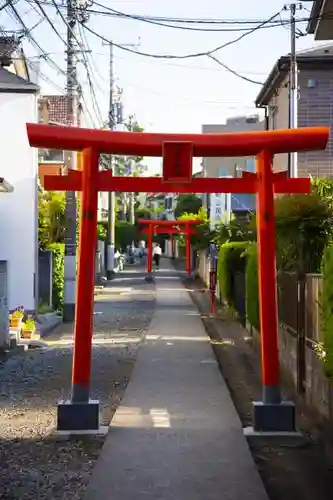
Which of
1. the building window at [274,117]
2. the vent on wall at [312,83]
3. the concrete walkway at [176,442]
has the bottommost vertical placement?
the concrete walkway at [176,442]

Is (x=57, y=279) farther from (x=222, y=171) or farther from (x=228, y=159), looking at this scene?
(x=228, y=159)

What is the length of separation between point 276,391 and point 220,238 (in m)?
17.2

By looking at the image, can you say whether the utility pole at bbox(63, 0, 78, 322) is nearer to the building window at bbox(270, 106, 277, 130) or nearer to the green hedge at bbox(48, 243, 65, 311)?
the green hedge at bbox(48, 243, 65, 311)

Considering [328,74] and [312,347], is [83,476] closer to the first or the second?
[312,347]

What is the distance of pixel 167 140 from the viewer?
8555mm

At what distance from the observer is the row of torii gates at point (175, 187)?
8336 millimetres

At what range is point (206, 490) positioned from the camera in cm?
620

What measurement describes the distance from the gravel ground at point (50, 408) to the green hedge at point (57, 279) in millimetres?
2247

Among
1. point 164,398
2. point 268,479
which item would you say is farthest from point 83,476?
point 164,398

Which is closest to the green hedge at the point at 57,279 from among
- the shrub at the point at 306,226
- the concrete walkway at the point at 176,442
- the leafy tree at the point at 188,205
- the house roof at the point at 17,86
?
the house roof at the point at 17,86

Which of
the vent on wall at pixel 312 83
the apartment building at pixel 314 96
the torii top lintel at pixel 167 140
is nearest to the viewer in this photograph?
the torii top lintel at pixel 167 140

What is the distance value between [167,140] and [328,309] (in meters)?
2.54

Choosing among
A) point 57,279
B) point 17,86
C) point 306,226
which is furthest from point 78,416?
point 57,279

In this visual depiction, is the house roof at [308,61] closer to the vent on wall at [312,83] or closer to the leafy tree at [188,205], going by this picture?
the vent on wall at [312,83]
